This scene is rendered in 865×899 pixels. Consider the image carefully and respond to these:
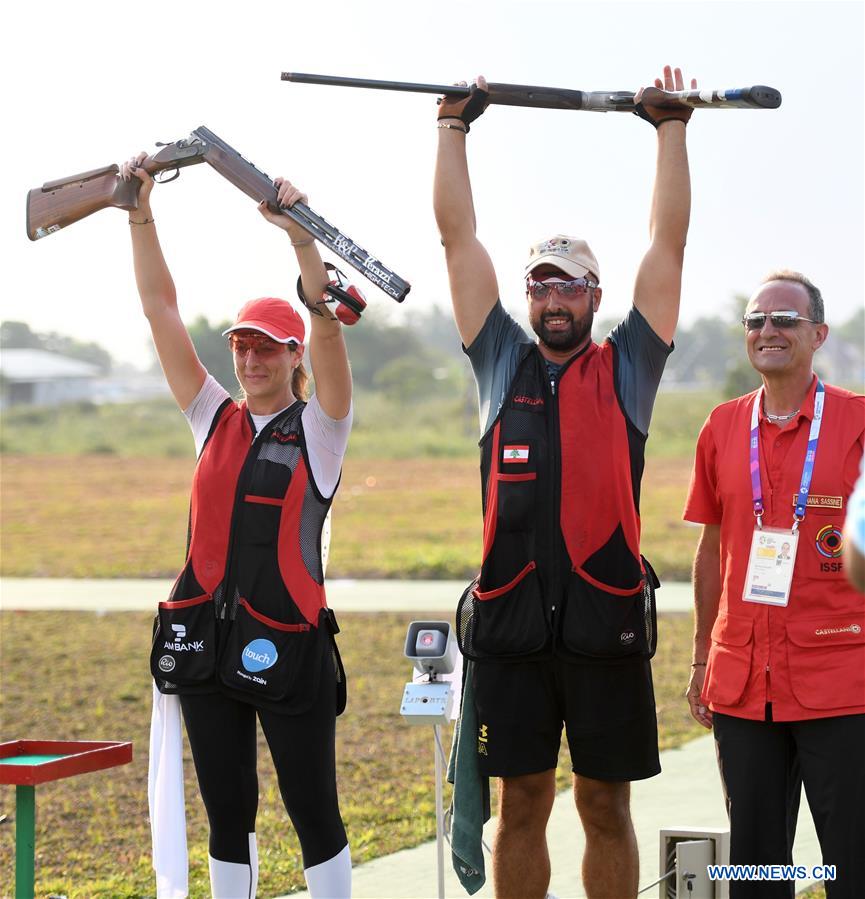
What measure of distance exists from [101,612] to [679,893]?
9040mm

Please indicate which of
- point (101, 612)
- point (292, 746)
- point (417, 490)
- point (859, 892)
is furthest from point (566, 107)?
point (417, 490)

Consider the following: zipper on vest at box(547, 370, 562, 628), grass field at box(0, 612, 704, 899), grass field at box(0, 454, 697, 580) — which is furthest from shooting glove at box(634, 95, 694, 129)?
grass field at box(0, 454, 697, 580)

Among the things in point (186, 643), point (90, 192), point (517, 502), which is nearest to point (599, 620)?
point (517, 502)

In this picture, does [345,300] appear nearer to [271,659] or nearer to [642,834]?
[271,659]

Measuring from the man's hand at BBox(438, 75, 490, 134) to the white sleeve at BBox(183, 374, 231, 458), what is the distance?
1150 millimetres

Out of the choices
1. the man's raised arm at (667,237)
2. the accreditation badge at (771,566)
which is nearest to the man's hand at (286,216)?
the man's raised arm at (667,237)

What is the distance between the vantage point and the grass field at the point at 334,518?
15.4 metres

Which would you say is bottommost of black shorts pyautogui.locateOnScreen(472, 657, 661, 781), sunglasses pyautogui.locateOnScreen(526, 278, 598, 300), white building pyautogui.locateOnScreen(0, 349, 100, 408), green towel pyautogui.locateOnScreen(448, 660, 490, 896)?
green towel pyautogui.locateOnScreen(448, 660, 490, 896)

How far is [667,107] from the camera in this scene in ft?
13.1

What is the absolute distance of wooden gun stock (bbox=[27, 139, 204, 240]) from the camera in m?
4.23

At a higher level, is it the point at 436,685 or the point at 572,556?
the point at 572,556

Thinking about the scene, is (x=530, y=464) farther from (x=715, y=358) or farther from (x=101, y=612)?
(x=715, y=358)

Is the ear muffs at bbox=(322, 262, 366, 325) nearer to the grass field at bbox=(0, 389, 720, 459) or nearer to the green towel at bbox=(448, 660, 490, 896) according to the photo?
the green towel at bbox=(448, 660, 490, 896)

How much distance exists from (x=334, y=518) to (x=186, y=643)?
17568 millimetres
